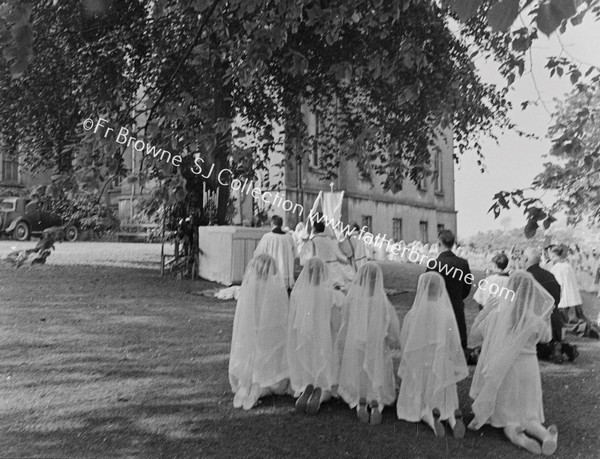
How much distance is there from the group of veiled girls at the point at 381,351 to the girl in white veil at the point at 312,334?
0.01 meters

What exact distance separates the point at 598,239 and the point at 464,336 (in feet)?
8.44

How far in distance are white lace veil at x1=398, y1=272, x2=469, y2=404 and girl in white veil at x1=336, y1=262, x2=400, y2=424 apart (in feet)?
0.89

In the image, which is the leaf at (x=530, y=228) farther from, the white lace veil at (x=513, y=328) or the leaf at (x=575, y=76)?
the leaf at (x=575, y=76)

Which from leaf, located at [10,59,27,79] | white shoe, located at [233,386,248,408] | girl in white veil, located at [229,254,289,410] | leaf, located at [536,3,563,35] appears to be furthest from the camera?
girl in white veil, located at [229,254,289,410]

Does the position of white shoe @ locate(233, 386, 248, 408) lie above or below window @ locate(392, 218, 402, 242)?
below

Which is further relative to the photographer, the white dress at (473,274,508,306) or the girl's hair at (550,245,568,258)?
the white dress at (473,274,508,306)

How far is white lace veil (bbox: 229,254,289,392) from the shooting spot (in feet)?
20.5

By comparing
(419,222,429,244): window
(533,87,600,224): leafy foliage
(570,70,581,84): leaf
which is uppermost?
(570,70,581,84): leaf

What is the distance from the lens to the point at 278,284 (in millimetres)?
6375

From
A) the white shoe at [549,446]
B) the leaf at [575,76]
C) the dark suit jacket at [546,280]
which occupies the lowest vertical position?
the white shoe at [549,446]

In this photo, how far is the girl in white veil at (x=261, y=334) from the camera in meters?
6.23

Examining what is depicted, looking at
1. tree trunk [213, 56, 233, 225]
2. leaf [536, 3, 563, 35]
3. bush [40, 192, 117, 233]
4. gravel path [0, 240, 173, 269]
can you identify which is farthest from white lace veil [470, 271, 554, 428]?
gravel path [0, 240, 173, 269]

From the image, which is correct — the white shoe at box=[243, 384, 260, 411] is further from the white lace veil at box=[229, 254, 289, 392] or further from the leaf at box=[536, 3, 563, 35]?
the leaf at box=[536, 3, 563, 35]

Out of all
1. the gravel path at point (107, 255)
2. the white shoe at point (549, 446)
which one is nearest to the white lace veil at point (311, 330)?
the white shoe at point (549, 446)
